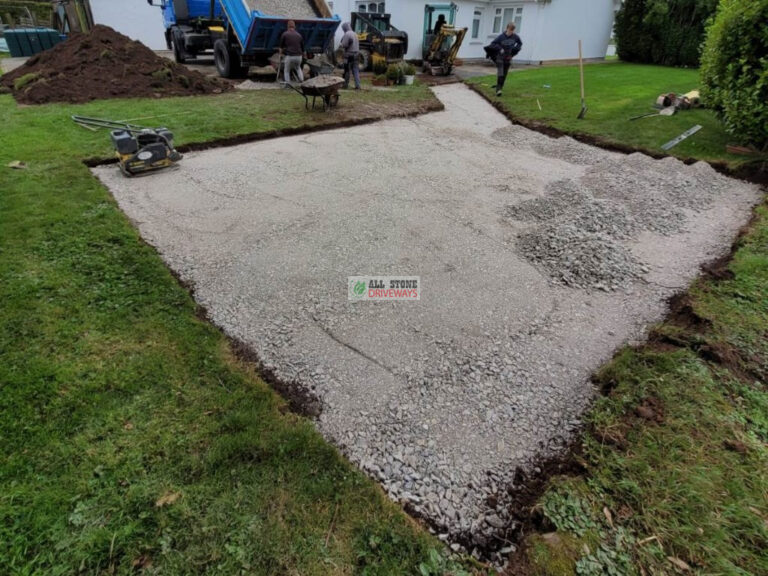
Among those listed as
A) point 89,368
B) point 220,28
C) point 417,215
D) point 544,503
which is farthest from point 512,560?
point 220,28

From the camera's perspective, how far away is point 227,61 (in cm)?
1289

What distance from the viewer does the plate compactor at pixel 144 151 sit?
607cm

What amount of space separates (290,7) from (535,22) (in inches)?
510

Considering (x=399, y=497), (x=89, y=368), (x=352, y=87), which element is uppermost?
(x=352, y=87)

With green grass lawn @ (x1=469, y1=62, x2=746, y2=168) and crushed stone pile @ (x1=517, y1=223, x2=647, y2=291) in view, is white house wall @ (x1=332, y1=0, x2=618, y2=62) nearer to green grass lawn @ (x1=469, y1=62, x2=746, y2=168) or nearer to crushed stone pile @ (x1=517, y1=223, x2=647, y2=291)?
green grass lawn @ (x1=469, y1=62, x2=746, y2=168)

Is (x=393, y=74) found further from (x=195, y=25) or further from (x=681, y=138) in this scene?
(x=681, y=138)

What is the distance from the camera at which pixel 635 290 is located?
4.08 metres

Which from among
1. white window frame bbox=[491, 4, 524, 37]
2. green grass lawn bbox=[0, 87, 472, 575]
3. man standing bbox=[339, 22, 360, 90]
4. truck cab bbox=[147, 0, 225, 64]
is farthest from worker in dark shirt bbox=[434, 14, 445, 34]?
green grass lawn bbox=[0, 87, 472, 575]

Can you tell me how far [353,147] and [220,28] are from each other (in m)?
9.75

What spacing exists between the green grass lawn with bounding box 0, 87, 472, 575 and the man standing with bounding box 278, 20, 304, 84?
30.0 feet

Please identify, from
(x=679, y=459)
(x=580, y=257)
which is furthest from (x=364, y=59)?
(x=679, y=459)

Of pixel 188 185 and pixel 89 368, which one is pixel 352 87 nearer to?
pixel 188 185

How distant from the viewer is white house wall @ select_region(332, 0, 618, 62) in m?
18.0

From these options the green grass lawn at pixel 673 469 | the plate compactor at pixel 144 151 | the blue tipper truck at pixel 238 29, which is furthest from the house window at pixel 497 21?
the green grass lawn at pixel 673 469
